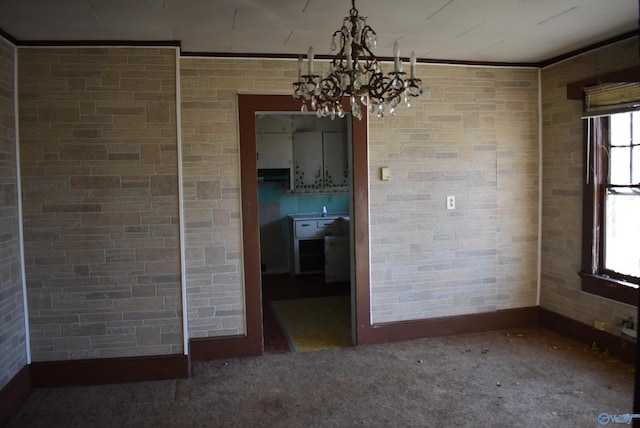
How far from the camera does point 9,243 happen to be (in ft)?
10.9

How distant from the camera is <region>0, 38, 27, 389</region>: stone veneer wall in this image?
320 cm

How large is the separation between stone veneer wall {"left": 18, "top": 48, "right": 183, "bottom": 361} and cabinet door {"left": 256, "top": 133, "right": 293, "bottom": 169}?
3177mm

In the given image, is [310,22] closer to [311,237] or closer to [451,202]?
[451,202]

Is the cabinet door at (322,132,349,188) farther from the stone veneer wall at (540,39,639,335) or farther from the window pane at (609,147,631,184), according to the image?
the window pane at (609,147,631,184)

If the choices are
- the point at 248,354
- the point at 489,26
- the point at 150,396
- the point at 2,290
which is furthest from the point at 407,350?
the point at 2,290

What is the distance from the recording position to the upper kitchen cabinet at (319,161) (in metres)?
6.96

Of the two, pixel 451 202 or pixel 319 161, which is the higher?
pixel 319 161

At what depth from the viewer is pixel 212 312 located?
13.0 ft

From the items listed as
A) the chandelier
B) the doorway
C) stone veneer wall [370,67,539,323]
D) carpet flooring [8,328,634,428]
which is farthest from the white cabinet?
the chandelier

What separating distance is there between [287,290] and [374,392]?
120 inches

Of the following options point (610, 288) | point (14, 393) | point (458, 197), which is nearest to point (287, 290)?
point (458, 197)

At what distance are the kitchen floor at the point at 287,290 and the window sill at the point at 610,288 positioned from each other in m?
2.74

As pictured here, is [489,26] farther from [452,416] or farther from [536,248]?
[452,416]

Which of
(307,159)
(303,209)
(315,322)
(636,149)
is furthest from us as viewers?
(303,209)
